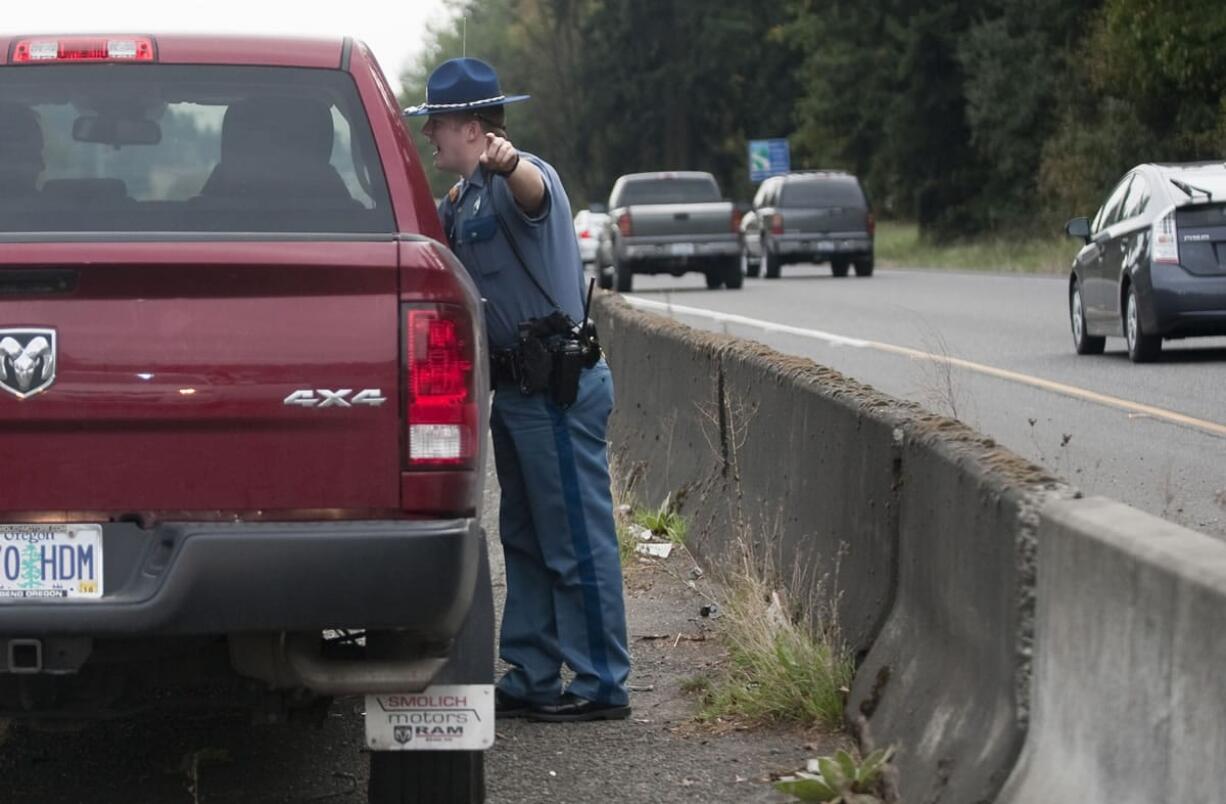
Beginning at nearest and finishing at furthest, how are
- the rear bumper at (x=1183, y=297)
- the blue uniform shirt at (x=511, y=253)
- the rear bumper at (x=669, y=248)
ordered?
the blue uniform shirt at (x=511, y=253), the rear bumper at (x=1183, y=297), the rear bumper at (x=669, y=248)

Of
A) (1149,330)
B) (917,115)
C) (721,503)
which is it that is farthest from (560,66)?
(721,503)

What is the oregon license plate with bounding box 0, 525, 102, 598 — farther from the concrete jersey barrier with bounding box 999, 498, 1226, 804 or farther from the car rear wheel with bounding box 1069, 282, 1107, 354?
the car rear wheel with bounding box 1069, 282, 1107, 354

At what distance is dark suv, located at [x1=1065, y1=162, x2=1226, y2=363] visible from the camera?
16.5m

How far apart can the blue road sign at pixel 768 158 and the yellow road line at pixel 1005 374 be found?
46.8 m

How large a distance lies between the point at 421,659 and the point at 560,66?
10060cm

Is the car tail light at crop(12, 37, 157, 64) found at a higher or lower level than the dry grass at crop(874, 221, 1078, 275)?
higher

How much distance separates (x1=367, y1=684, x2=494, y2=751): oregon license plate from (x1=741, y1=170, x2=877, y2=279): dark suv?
34.7 meters

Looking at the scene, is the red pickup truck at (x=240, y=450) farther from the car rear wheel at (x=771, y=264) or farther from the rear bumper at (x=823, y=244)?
the car rear wheel at (x=771, y=264)

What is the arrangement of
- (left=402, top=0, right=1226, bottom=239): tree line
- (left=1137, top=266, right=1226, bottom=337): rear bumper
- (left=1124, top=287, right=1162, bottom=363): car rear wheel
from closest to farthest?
(left=1137, top=266, right=1226, bottom=337): rear bumper < (left=1124, top=287, right=1162, bottom=363): car rear wheel < (left=402, top=0, right=1226, bottom=239): tree line

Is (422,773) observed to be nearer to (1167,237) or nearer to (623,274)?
(1167,237)

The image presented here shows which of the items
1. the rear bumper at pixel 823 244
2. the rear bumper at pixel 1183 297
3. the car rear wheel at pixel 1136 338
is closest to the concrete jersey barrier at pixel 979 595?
the rear bumper at pixel 1183 297

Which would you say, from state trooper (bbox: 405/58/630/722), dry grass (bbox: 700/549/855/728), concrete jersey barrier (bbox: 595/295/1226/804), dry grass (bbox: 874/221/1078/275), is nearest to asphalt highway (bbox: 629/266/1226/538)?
concrete jersey barrier (bbox: 595/295/1226/804)

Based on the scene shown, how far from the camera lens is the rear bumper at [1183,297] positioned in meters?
16.4

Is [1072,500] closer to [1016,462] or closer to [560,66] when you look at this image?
[1016,462]
